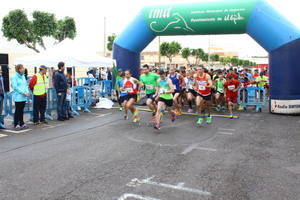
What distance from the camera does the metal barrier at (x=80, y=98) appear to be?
10.9 metres

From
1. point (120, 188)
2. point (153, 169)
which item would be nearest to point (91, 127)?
point (153, 169)

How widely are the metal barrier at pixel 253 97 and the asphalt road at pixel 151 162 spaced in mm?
3007

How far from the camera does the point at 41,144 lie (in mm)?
6594

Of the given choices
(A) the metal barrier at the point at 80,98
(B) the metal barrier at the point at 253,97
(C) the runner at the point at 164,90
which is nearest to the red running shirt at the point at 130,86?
(C) the runner at the point at 164,90

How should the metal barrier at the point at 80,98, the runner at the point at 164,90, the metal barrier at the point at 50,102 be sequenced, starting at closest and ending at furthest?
the runner at the point at 164,90 < the metal barrier at the point at 50,102 < the metal barrier at the point at 80,98

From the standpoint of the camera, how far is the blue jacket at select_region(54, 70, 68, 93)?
31.1 feet

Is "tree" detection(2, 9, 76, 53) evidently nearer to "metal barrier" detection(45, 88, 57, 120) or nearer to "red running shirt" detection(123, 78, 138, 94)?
"metal barrier" detection(45, 88, 57, 120)

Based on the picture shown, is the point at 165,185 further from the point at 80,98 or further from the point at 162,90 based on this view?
the point at 80,98

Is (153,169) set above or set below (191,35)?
below

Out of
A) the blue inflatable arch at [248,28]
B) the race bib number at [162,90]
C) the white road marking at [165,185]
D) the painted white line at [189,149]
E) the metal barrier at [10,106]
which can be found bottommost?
the white road marking at [165,185]

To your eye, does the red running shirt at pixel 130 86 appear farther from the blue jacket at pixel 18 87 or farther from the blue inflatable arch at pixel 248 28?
the blue inflatable arch at pixel 248 28

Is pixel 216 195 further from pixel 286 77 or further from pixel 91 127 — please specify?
pixel 286 77

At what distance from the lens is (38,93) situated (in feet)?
28.8

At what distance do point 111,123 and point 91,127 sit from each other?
0.77 metres
